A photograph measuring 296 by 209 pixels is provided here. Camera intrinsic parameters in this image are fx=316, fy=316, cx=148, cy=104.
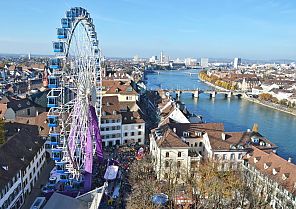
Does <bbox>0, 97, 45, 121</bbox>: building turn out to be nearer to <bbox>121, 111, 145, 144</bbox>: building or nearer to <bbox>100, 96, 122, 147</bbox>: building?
<bbox>100, 96, 122, 147</bbox>: building

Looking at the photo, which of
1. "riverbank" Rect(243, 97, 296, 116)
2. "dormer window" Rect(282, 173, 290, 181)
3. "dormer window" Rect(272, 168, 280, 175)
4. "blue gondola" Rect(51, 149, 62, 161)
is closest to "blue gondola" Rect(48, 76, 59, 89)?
"blue gondola" Rect(51, 149, 62, 161)

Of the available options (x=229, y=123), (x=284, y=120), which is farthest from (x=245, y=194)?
(x=284, y=120)

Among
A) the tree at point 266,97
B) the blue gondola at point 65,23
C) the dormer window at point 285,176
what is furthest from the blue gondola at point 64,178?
the tree at point 266,97

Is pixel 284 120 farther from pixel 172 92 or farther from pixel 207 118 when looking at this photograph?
pixel 172 92

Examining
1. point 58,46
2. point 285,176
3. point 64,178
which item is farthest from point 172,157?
point 58,46

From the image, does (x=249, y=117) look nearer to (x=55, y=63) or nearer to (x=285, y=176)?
(x=285, y=176)

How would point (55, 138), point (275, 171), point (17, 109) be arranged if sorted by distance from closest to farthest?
point (55, 138), point (275, 171), point (17, 109)
